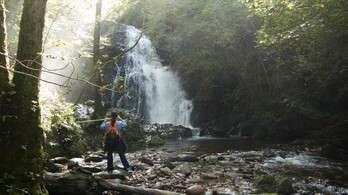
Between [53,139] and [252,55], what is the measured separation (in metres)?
14.5

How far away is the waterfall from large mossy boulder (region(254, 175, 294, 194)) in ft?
54.9

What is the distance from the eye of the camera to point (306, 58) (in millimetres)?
13516

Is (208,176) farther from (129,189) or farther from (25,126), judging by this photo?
(25,126)

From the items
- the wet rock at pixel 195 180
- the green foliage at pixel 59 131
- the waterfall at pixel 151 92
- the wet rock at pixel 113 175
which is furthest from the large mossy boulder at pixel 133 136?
the waterfall at pixel 151 92

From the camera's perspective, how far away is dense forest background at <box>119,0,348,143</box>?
40.6 feet

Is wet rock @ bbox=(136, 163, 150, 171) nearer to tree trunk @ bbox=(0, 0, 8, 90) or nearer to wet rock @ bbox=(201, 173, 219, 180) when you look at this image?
wet rock @ bbox=(201, 173, 219, 180)

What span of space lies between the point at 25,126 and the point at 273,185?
16.5ft

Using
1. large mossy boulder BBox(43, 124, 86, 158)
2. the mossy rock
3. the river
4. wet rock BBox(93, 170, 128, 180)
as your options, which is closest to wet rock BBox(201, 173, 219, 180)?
the river

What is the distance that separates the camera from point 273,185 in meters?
4.98

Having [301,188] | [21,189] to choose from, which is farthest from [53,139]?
[301,188]

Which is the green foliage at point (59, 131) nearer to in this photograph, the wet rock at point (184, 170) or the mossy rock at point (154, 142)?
the wet rock at point (184, 170)

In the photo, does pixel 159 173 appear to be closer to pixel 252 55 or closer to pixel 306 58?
pixel 306 58

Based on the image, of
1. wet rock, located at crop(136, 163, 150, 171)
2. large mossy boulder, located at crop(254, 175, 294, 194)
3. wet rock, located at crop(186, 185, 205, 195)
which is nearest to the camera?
wet rock, located at crop(186, 185, 205, 195)

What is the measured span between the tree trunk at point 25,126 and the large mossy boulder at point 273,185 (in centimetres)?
437
